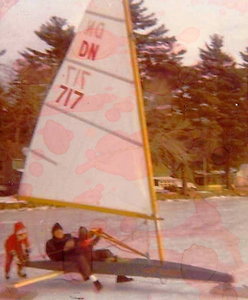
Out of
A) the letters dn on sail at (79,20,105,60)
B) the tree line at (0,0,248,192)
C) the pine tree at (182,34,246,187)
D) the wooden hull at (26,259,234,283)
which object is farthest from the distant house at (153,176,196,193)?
the letters dn on sail at (79,20,105,60)

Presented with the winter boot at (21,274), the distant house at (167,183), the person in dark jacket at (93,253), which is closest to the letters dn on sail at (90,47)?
the distant house at (167,183)

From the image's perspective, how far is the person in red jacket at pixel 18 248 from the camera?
5.22 feet

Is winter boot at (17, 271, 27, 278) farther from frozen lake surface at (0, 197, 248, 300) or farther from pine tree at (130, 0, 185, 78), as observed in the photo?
pine tree at (130, 0, 185, 78)

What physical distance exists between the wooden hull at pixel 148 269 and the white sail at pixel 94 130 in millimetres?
211

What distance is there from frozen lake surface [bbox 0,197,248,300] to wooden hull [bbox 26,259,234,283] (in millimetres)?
22

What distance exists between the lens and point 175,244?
5.09ft

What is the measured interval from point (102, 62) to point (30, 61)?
0.33 m

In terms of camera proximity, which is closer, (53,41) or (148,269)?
(148,269)

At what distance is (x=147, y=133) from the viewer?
154cm

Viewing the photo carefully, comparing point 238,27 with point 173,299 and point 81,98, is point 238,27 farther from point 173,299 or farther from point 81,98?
point 173,299

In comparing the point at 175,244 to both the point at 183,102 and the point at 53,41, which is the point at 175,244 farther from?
the point at 53,41

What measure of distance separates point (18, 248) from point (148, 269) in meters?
0.53

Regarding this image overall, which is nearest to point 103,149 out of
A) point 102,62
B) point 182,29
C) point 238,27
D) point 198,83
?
point 102,62

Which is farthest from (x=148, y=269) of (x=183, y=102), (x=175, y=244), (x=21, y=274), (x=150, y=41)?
(x=150, y=41)
